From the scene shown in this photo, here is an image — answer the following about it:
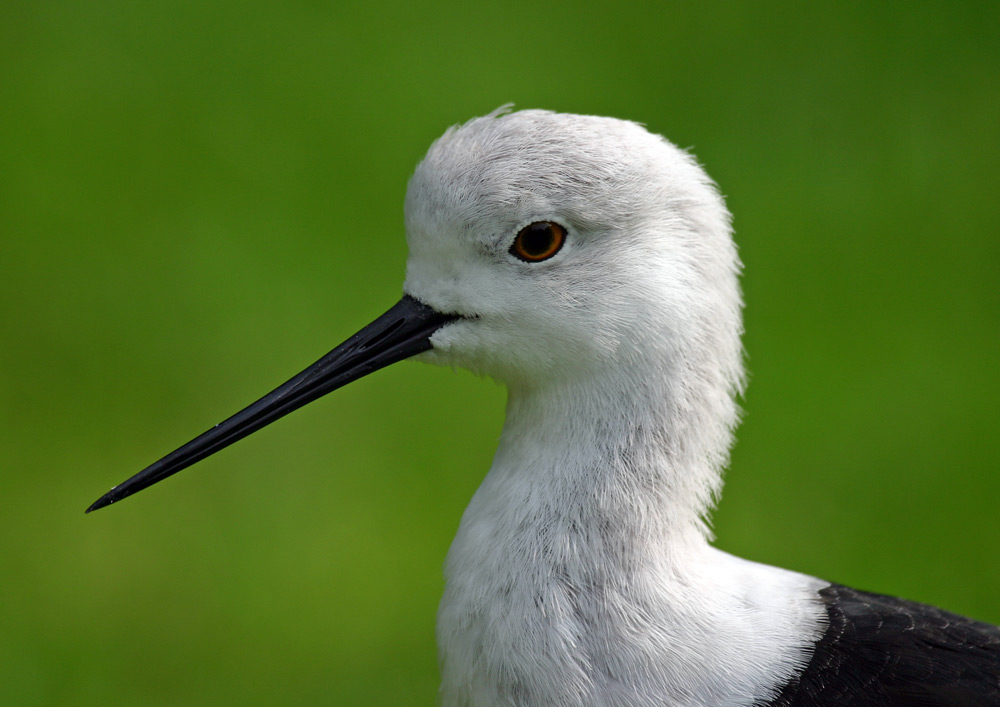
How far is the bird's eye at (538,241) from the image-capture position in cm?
240

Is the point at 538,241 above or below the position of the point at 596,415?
above

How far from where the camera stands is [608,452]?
242 cm

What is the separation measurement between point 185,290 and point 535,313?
3.69m

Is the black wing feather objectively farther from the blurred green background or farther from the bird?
the blurred green background

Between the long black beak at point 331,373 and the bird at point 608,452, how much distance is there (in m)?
0.05

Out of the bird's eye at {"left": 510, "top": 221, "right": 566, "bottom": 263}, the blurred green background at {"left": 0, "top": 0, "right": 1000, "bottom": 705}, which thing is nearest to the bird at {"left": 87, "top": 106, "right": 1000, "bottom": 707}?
the bird's eye at {"left": 510, "top": 221, "right": 566, "bottom": 263}

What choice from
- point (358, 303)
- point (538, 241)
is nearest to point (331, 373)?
point (538, 241)

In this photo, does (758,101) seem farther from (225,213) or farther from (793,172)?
(225,213)

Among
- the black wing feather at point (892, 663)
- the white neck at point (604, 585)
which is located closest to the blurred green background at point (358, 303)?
the white neck at point (604, 585)

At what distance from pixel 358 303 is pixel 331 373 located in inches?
123

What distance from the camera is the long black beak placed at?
2557 mm

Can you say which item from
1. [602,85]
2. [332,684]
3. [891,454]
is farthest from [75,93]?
[891,454]

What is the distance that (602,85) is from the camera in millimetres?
6605

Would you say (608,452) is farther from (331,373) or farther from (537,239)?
(331,373)
